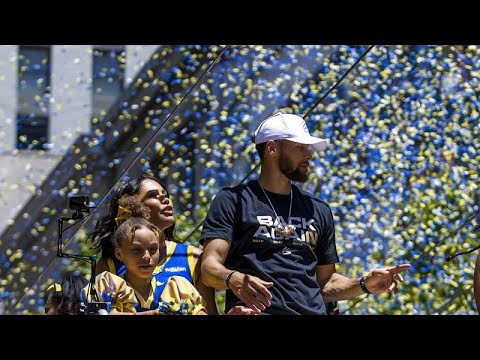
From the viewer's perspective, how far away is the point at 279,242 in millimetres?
3885

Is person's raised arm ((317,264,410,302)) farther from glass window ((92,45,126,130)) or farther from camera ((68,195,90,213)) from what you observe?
glass window ((92,45,126,130))

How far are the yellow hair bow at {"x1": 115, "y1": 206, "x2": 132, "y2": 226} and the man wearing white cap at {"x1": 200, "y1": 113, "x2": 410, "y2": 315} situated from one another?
0.27 meters

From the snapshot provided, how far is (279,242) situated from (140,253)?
0.44 m

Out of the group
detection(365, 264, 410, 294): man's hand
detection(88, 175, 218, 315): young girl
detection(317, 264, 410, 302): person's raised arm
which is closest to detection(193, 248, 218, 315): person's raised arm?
detection(88, 175, 218, 315): young girl

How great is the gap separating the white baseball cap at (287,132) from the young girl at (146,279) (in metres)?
0.51

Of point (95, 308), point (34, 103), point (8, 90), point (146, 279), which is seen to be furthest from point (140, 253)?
point (8, 90)

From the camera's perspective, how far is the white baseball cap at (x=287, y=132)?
13.4ft

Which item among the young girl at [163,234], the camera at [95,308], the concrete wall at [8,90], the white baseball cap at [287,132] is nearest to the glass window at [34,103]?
the concrete wall at [8,90]

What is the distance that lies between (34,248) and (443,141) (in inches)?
107

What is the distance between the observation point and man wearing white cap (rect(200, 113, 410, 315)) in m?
3.84

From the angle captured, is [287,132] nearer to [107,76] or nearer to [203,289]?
[203,289]

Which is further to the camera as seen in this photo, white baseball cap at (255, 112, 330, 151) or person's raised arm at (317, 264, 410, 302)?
white baseball cap at (255, 112, 330, 151)
